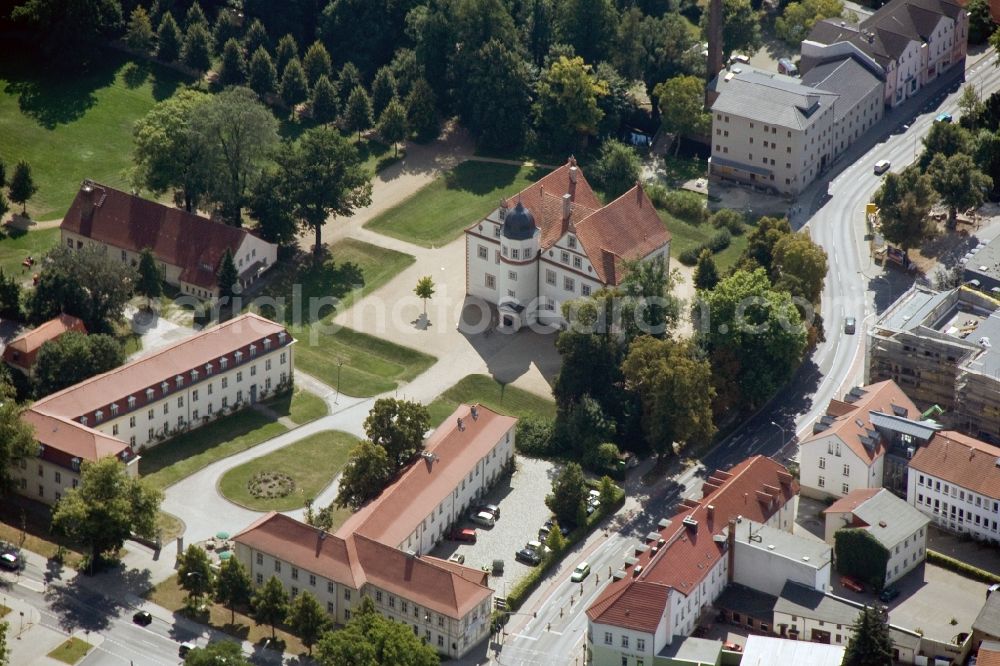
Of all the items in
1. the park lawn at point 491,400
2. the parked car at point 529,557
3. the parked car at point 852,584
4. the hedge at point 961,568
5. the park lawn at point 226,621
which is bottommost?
the park lawn at point 226,621

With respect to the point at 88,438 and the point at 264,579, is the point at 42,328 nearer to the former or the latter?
the point at 88,438

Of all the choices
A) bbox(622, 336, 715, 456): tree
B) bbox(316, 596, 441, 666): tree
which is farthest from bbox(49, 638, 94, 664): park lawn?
bbox(622, 336, 715, 456): tree

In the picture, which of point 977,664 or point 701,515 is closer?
point 977,664

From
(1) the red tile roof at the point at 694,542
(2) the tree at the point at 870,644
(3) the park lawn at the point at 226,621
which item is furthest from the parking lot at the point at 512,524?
→ (2) the tree at the point at 870,644

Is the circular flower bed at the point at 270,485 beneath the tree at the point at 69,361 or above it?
beneath

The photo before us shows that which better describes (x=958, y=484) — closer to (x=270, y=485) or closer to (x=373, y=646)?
(x=373, y=646)

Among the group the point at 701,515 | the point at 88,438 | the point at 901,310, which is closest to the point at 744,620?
the point at 701,515

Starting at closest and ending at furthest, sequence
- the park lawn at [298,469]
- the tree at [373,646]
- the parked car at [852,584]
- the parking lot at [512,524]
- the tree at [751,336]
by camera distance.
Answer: the tree at [373,646] < the parked car at [852,584] < the parking lot at [512,524] < the park lawn at [298,469] < the tree at [751,336]

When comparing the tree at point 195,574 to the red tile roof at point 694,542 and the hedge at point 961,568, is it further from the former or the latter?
the hedge at point 961,568
